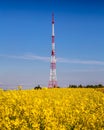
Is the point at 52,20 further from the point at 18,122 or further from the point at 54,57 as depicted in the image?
the point at 18,122

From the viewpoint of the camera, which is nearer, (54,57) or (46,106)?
(46,106)

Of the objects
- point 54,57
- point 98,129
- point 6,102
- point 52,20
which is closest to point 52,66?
point 54,57

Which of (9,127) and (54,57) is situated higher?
(54,57)

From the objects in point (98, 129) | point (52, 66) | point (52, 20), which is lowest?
point (98, 129)

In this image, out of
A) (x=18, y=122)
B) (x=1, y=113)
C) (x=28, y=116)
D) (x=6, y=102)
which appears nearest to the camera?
(x=18, y=122)

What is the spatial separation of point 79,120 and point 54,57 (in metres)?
26.7

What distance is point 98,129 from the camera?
10648 mm

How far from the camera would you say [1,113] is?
1223 cm

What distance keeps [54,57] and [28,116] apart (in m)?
27.0

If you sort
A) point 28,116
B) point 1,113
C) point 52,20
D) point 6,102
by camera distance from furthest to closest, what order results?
point 52,20 < point 6,102 < point 1,113 < point 28,116

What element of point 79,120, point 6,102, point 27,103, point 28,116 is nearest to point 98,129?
point 79,120

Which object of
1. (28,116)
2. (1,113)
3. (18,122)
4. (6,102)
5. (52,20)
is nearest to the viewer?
(18,122)

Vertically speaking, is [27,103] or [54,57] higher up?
[54,57]

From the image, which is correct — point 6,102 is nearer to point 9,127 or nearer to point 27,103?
point 27,103
